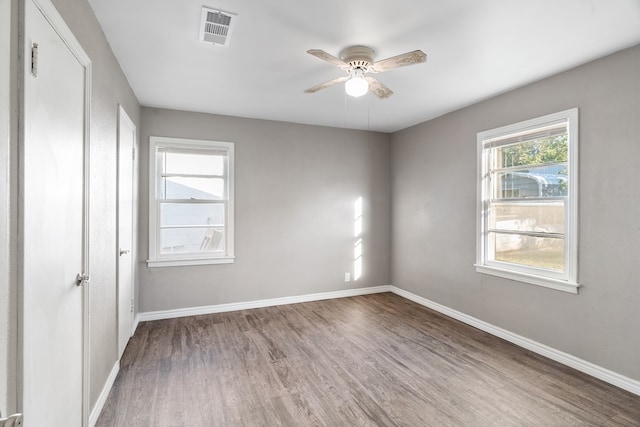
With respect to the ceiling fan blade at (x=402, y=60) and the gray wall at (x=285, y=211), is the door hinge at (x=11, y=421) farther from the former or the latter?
the gray wall at (x=285, y=211)

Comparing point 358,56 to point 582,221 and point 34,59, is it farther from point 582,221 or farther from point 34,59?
point 582,221

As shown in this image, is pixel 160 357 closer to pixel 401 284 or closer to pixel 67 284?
pixel 67 284

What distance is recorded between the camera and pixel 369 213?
5199mm

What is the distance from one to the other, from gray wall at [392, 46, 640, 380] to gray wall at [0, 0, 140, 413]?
3667mm

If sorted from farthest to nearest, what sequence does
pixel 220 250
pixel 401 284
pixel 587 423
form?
pixel 401 284, pixel 220 250, pixel 587 423

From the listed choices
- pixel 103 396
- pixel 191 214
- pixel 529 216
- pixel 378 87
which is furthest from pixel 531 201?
pixel 103 396

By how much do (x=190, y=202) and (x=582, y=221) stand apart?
416 centimetres

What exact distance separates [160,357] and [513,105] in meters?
4.27

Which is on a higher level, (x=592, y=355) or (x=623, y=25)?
(x=623, y=25)

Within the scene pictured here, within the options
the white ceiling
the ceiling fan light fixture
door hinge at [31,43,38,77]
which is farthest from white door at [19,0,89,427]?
the ceiling fan light fixture

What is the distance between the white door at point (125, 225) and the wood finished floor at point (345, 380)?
0.96 feet

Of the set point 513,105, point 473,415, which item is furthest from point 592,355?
point 513,105

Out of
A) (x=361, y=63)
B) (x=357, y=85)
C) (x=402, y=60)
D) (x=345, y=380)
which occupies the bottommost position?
(x=345, y=380)

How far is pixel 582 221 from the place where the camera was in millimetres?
2762
